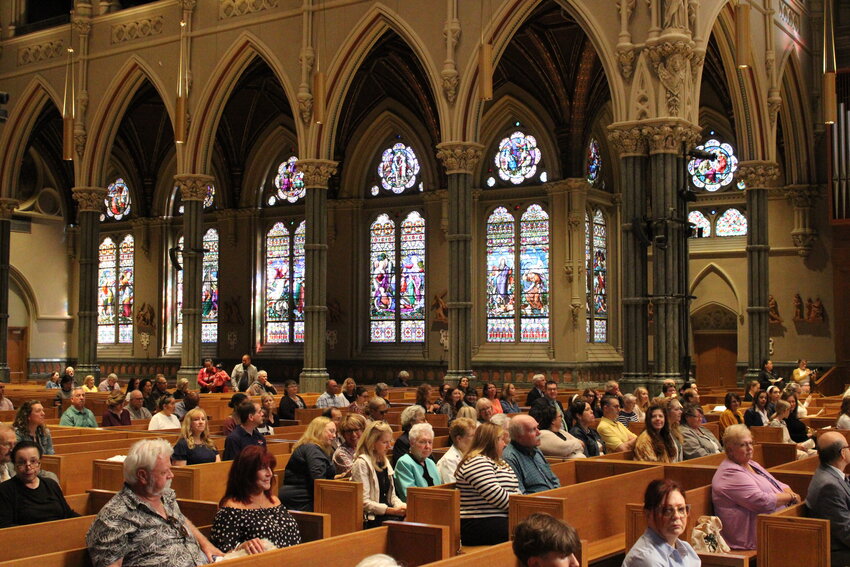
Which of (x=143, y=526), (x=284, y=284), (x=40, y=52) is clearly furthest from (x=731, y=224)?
(x=143, y=526)

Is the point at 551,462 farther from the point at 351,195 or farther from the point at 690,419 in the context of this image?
the point at 351,195

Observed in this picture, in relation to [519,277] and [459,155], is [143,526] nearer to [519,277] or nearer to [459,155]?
[459,155]

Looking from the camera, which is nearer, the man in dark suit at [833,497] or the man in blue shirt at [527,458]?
the man in dark suit at [833,497]

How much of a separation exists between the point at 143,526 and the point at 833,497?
12.3ft

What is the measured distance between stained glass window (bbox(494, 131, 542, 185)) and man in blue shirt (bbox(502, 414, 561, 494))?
746 inches

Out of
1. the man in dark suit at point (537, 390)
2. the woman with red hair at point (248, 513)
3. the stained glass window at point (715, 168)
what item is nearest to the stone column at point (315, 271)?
the man in dark suit at point (537, 390)

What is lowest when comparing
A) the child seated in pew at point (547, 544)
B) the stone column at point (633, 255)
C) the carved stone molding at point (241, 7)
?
the child seated in pew at point (547, 544)

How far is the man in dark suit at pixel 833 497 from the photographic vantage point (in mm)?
5969

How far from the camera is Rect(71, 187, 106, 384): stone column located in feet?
80.9

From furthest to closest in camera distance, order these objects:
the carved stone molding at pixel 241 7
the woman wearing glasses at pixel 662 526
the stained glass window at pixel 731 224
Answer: the stained glass window at pixel 731 224 → the carved stone molding at pixel 241 7 → the woman wearing glasses at pixel 662 526

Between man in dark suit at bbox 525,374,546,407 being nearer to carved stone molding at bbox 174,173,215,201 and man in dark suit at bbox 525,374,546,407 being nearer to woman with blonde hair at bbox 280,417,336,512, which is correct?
woman with blonde hair at bbox 280,417,336,512

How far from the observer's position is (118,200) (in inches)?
1297

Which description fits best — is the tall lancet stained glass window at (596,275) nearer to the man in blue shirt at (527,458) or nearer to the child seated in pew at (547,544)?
the man in blue shirt at (527,458)

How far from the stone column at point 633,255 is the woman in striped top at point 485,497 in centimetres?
1122
